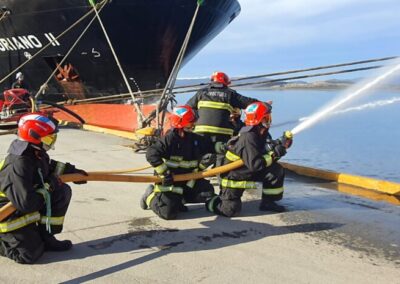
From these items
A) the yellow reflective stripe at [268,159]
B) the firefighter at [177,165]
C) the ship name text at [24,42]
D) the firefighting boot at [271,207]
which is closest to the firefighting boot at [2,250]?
the firefighter at [177,165]

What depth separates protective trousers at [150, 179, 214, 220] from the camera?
14.4 ft

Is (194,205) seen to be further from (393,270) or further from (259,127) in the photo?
(393,270)

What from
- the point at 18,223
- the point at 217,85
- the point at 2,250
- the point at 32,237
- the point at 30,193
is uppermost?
the point at 217,85

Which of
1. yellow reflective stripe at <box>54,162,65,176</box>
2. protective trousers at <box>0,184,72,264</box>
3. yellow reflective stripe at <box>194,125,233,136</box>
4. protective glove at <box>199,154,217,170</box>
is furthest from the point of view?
yellow reflective stripe at <box>194,125,233,136</box>

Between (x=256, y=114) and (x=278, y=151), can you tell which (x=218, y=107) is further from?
(x=278, y=151)

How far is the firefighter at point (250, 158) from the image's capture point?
4465 millimetres

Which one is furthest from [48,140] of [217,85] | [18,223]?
[217,85]

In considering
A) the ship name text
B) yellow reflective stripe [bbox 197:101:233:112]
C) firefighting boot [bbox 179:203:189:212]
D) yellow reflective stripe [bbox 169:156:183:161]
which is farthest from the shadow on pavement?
the ship name text

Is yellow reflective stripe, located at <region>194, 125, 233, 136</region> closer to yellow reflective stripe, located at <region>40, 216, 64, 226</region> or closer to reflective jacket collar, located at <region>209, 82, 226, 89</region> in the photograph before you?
reflective jacket collar, located at <region>209, 82, 226, 89</region>

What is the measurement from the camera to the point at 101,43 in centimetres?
1248

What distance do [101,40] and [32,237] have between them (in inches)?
384

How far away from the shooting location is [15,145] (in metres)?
3.26

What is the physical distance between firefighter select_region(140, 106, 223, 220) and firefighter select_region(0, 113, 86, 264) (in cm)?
110

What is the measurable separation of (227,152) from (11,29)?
34.3 ft
